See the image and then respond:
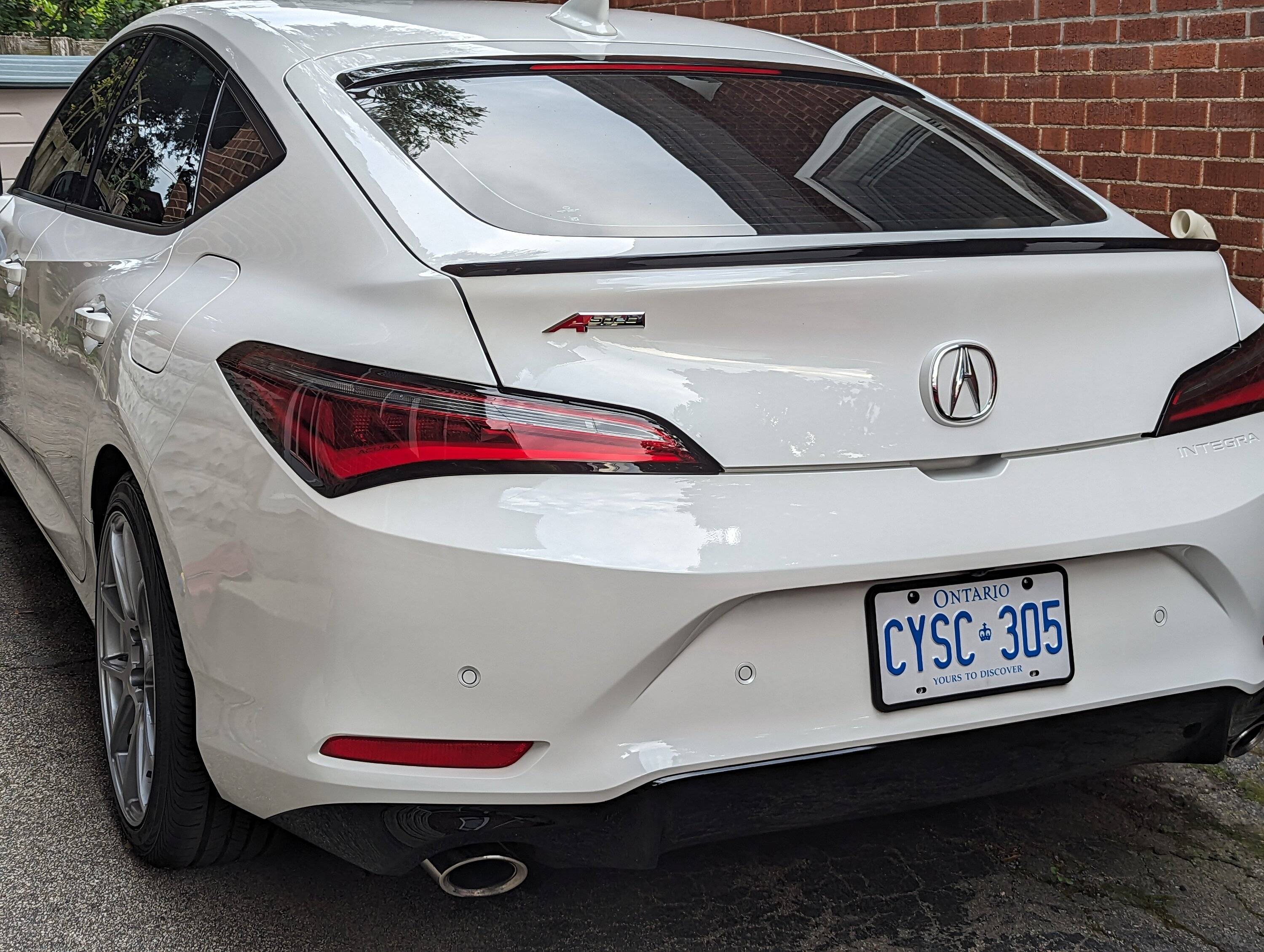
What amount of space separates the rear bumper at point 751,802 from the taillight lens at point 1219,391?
1.39 ft

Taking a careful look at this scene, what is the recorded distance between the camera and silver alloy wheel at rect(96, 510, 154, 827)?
252cm

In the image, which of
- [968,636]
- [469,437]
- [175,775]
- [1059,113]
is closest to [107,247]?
[175,775]

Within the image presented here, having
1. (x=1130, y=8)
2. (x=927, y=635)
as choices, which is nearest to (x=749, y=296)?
(x=927, y=635)

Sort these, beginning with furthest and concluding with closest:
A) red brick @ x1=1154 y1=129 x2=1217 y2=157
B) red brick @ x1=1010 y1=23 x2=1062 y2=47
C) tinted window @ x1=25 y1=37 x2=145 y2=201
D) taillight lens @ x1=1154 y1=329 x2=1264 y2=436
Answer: red brick @ x1=1010 y1=23 x2=1062 y2=47, red brick @ x1=1154 y1=129 x2=1217 y2=157, tinted window @ x1=25 y1=37 x2=145 y2=201, taillight lens @ x1=1154 y1=329 x2=1264 y2=436

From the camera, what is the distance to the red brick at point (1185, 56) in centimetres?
424

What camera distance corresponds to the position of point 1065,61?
4809mm

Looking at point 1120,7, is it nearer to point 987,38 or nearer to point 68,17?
point 987,38

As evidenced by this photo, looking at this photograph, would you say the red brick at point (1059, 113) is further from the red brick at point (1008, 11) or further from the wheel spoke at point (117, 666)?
the wheel spoke at point (117, 666)

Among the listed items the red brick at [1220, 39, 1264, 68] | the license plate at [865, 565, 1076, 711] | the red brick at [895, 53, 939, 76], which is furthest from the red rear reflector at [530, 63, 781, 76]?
the red brick at [895, 53, 939, 76]

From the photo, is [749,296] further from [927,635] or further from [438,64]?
[438,64]

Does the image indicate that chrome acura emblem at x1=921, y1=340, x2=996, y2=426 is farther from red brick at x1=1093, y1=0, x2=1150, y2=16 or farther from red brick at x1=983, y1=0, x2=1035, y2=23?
red brick at x1=983, y1=0, x2=1035, y2=23

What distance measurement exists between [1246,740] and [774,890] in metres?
0.86

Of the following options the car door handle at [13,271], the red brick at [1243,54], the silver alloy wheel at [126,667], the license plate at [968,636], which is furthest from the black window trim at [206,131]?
the red brick at [1243,54]

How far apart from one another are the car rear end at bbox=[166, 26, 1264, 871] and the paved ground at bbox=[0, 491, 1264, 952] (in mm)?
424
